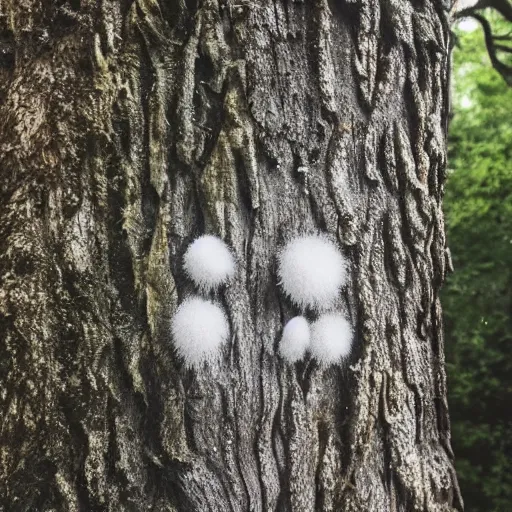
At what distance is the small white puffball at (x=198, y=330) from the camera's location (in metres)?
1.14

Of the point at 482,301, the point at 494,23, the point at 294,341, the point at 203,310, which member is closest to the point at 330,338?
the point at 294,341

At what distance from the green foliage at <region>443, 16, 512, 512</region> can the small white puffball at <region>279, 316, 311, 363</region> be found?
6.58 feet

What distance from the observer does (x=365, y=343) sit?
1234 mm

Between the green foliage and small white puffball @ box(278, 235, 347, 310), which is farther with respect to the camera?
the green foliage

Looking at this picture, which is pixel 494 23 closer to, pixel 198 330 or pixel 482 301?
pixel 482 301

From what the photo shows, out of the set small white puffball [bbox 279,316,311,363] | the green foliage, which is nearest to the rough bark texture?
small white puffball [bbox 279,316,311,363]

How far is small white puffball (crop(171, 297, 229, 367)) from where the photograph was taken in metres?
1.14

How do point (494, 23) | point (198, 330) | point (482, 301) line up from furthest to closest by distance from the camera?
point (494, 23) < point (482, 301) < point (198, 330)

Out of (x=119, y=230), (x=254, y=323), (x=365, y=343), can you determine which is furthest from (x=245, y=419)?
(x=119, y=230)

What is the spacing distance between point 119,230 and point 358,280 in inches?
21.6

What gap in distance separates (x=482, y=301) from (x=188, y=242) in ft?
7.49

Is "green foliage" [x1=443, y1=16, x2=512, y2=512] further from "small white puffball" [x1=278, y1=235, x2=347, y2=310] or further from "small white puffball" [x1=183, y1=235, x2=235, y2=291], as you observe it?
"small white puffball" [x1=183, y1=235, x2=235, y2=291]

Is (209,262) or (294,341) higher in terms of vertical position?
(209,262)

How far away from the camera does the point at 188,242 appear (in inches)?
46.7
